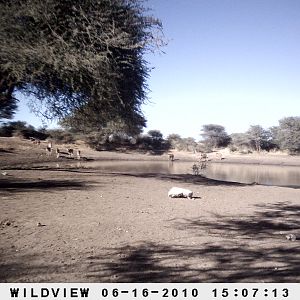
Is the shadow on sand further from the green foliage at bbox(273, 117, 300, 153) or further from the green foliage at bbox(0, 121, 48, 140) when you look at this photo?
the green foliage at bbox(273, 117, 300, 153)

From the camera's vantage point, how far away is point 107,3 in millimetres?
13312

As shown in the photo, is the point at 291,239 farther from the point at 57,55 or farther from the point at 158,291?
the point at 57,55

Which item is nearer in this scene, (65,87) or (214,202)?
(214,202)

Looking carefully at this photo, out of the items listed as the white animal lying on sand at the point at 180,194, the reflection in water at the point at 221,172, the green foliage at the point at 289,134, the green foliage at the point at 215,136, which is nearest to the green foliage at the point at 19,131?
the reflection in water at the point at 221,172

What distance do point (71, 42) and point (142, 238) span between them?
894 centimetres

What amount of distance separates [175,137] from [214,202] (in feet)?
208

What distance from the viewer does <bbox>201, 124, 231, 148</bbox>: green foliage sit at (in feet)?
261

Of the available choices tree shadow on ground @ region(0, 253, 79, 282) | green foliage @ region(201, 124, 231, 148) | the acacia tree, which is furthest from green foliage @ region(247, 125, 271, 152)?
tree shadow on ground @ region(0, 253, 79, 282)

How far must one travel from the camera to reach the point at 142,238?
22.8 feet

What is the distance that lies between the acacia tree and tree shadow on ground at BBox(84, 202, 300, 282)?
7471mm

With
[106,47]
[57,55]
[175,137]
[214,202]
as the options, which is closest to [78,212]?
[214,202]

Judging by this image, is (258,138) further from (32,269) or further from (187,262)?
(32,269)

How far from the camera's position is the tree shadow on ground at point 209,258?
16.7 feet

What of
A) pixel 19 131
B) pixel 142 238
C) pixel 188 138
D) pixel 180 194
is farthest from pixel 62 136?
pixel 142 238
